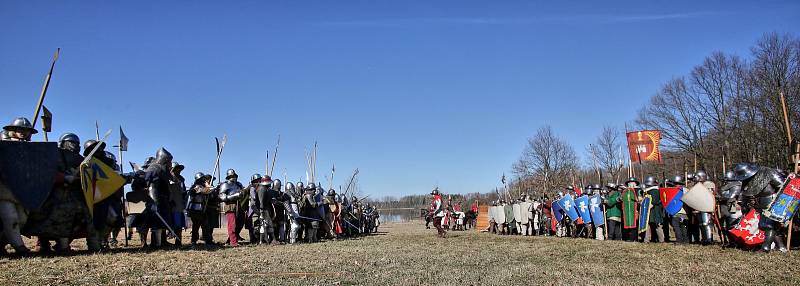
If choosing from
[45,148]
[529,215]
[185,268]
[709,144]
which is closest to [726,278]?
[185,268]

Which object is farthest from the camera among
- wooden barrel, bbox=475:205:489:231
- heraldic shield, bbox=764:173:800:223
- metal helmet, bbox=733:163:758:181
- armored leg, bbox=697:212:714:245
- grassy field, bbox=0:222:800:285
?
wooden barrel, bbox=475:205:489:231

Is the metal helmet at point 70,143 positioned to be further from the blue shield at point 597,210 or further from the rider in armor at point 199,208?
the blue shield at point 597,210

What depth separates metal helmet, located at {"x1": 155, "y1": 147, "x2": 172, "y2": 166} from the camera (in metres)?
11.1

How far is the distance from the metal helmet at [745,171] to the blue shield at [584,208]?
5.61 m

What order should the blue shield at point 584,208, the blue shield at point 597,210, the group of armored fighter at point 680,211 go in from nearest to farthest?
the group of armored fighter at point 680,211 < the blue shield at point 597,210 < the blue shield at point 584,208

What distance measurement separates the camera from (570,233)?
58.6 feet

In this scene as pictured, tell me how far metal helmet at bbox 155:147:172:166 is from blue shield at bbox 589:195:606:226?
34.1ft

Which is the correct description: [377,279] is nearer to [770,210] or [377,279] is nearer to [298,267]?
[298,267]

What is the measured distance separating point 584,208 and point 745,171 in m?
5.92

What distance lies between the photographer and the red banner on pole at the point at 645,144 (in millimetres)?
31266

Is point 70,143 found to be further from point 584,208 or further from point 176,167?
point 584,208

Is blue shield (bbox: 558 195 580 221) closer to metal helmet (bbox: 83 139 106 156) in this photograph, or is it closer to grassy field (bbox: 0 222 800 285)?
grassy field (bbox: 0 222 800 285)

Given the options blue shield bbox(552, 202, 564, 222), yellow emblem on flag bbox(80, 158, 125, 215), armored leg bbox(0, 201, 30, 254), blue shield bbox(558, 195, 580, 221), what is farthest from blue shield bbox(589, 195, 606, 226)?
armored leg bbox(0, 201, 30, 254)

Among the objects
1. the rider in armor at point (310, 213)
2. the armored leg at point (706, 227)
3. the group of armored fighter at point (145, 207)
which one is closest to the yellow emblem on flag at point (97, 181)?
the group of armored fighter at point (145, 207)
